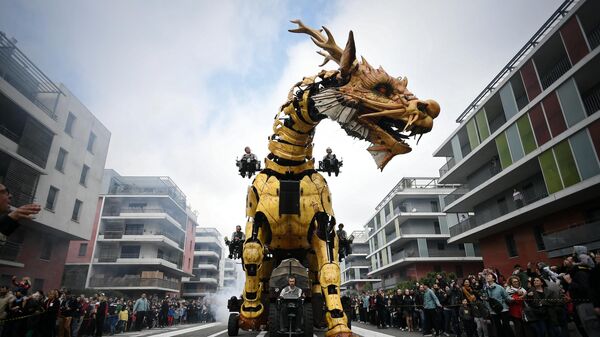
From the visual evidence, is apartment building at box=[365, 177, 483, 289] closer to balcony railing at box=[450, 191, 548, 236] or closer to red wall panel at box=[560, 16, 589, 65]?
balcony railing at box=[450, 191, 548, 236]

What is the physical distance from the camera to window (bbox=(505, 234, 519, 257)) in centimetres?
2164

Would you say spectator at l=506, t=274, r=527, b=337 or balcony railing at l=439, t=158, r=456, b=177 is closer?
spectator at l=506, t=274, r=527, b=337

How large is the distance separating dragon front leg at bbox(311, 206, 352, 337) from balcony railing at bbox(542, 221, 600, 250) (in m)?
14.8

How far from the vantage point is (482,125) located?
2348 centimetres

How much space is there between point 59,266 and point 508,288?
23.3m

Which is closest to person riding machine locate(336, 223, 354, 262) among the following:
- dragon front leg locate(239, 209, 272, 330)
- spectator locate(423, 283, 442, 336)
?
dragon front leg locate(239, 209, 272, 330)

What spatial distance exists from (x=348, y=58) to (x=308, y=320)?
11.7 feet

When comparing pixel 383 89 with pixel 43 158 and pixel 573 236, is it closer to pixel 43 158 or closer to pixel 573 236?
pixel 43 158

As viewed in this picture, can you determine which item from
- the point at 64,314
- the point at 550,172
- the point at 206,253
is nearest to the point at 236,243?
the point at 64,314

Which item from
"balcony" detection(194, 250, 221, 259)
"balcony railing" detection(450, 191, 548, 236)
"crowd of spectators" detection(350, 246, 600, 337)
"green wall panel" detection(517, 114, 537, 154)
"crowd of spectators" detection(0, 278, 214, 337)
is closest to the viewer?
"crowd of spectators" detection(350, 246, 600, 337)

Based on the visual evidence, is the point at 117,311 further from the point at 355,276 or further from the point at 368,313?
the point at 355,276

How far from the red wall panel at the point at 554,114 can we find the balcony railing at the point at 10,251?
26473 millimetres

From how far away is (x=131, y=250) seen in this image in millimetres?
36531

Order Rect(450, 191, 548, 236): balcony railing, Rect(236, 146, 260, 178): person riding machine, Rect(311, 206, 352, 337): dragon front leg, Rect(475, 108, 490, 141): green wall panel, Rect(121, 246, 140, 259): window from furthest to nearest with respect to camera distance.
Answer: Rect(121, 246, 140, 259): window
Rect(475, 108, 490, 141): green wall panel
Rect(450, 191, 548, 236): balcony railing
Rect(236, 146, 260, 178): person riding machine
Rect(311, 206, 352, 337): dragon front leg
